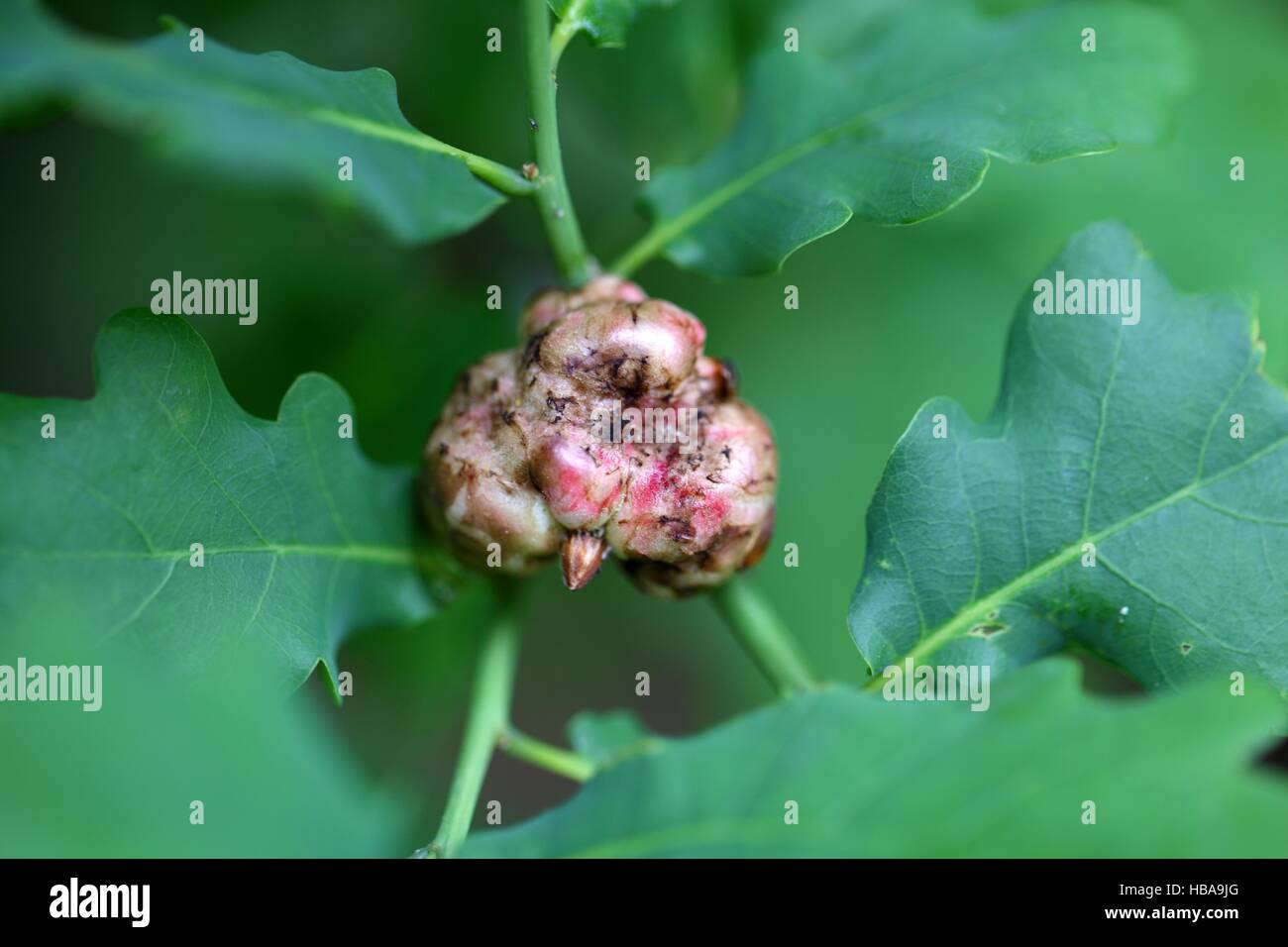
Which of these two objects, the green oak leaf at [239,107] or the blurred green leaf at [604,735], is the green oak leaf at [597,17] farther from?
the blurred green leaf at [604,735]

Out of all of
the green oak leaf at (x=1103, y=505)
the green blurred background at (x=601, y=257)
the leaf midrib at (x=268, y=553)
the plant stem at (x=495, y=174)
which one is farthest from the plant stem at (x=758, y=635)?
the green blurred background at (x=601, y=257)

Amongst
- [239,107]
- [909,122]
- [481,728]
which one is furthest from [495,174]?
[481,728]

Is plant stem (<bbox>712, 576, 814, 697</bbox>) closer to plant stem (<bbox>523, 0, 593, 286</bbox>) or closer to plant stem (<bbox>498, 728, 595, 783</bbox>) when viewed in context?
plant stem (<bbox>498, 728, 595, 783</bbox>)

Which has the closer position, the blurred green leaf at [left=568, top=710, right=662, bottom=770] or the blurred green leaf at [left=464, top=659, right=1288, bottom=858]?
the blurred green leaf at [left=464, top=659, right=1288, bottom=858]

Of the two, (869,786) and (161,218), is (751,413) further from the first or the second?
(161,218)

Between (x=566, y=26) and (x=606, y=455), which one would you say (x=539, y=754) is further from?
(x=566, y=26)

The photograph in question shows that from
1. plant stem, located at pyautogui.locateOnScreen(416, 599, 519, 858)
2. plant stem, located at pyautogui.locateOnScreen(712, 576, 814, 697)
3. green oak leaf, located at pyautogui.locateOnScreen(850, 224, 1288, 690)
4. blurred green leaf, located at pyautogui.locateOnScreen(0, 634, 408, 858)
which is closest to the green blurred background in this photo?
plant stem, located at pyautogui.locateOnScreen(416, 599, 519, 858)
